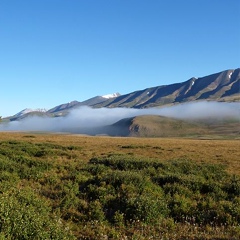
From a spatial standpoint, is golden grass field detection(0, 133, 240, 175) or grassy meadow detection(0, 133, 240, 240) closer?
grassy meadow detection(0, 133, 240, 240)

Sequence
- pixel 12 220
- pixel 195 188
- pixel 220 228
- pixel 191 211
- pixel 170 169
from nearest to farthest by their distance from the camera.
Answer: pixel 12 220 → pixel 220 228 → pixel 191 211 → pixel 195 188 → pixel 170 169

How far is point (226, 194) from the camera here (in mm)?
17297

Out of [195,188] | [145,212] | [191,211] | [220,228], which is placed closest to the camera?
[220,228]

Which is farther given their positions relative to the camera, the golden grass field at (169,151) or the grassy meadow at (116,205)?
the golden grass field at (169,151)

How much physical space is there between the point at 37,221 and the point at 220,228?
24.9 feet

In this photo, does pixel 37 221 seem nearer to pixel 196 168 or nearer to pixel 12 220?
pixel 12 220

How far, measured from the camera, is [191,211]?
14820mm

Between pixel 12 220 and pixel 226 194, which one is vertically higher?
pixel 12 220

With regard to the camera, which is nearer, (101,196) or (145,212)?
(145,212)

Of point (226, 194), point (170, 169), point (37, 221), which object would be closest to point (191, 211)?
point (226, 194)

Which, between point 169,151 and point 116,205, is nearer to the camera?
point 116,205

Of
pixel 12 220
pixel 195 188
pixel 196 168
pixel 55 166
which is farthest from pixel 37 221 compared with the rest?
pixel 196 168

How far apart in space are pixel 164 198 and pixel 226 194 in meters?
3.77

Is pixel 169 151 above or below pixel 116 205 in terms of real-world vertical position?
below
